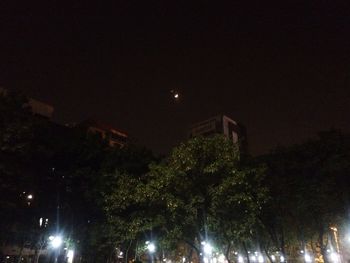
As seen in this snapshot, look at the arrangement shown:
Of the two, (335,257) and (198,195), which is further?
(335,257)

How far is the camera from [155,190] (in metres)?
20.0

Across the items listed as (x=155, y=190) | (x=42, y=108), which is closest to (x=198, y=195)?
(x=155, y=190)

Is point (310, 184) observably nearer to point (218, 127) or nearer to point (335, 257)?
point (335, 257)

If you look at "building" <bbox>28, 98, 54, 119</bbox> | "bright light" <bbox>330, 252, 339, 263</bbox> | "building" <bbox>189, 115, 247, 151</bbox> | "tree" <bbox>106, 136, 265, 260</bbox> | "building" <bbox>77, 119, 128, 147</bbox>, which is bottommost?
"bright light" <bbox>330, 252, 339, 263</bbox>

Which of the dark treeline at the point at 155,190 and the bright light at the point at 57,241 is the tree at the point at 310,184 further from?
the bright light at the point at 57,241

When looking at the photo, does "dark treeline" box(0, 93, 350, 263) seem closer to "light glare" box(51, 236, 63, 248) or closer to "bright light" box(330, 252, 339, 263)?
"light glare" box(51, 236, 63, 248)

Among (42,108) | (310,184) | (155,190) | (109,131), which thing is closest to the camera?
(155,190)

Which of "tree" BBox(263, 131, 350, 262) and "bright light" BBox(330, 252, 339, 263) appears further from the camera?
"bright light" BBox(330, 252, 339, 263)

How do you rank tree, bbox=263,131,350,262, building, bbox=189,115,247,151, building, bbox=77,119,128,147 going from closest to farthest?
tree, bbox=263,131,350,262 → building, bbox=77,119,128,147 → building, bbox=189,115,247,151

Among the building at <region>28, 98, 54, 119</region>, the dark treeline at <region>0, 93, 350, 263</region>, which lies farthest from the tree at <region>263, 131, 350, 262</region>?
the building at <region>28, 98, 54, 119</region>

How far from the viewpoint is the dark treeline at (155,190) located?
1955cm

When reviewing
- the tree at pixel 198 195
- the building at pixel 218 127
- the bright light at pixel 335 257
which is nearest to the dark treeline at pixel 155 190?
the tree at pixel 198 195

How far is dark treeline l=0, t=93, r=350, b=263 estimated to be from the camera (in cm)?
1955

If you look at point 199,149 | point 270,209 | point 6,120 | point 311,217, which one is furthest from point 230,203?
point 6,120
